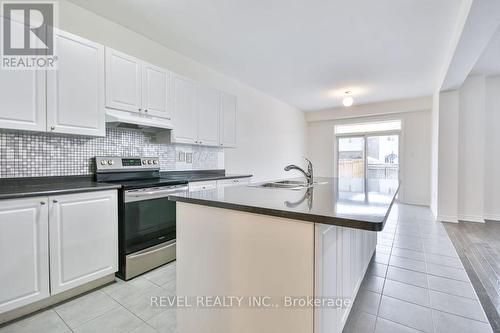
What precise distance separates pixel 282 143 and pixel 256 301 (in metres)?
5.02

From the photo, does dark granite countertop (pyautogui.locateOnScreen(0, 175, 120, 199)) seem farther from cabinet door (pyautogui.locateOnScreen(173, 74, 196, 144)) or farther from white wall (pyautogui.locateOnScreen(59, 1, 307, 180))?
white wall (pyautogui.locateOnScreen(59, 1, 307, 180))

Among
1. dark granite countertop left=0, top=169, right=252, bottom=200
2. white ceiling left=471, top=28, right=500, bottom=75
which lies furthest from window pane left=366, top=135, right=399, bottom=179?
dark granite countertop left=0, top=169, right=252, bottom=200

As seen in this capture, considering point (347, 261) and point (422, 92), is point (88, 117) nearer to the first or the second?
point (347, 261)

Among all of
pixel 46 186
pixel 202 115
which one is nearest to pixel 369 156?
pixel 202 115

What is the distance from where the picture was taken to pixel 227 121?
3.72 meters

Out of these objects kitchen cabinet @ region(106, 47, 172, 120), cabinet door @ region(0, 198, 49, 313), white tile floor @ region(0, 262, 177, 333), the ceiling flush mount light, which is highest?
the ceiling flush mount light

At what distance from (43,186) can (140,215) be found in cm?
77

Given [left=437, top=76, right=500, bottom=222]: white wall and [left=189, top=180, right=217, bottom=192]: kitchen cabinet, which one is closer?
[left=189, top=180, right=217, bottom=192]: kitchen cabinet

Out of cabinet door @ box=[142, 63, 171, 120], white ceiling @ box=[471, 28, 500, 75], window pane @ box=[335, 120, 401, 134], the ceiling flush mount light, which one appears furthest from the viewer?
window pane @ box=[335, 120, 401, 134]

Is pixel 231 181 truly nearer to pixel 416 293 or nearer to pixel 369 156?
pixel 416 293

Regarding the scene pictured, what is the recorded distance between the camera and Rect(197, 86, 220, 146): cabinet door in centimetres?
324

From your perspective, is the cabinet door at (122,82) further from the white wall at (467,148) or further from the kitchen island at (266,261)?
the white wall at (467,148)

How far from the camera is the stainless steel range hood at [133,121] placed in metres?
2.27

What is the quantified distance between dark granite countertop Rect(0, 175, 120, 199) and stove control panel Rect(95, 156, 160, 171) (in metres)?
0.18
